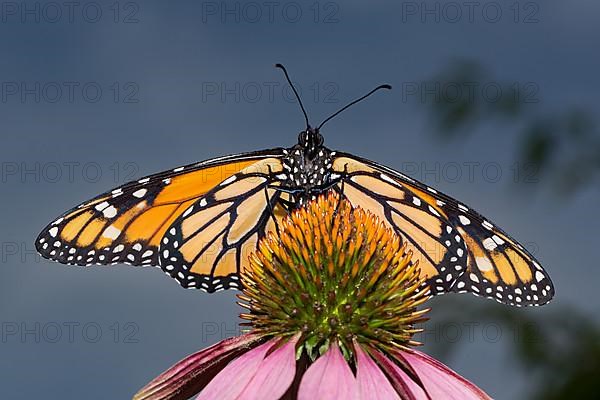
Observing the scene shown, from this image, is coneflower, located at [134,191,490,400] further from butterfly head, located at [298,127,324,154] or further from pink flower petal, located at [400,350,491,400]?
butterfly head, located at [298,127,324,154]

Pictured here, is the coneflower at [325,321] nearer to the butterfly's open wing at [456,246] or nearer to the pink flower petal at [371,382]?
the pink flower petal at [371,382]

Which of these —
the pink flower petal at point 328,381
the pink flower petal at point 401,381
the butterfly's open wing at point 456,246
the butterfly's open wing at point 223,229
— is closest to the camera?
the pink flower petal at point 328,381

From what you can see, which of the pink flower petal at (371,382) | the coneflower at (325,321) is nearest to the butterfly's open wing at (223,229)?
the coneflower at (325,321)

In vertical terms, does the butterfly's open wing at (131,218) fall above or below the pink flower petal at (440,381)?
above

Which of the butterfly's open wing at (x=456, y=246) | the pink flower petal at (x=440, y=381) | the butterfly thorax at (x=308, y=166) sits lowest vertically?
the pink flower petal at (x=440, y=381)

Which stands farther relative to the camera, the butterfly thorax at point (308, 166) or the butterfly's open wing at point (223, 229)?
the butterfly's open wing at point (223, 229)
